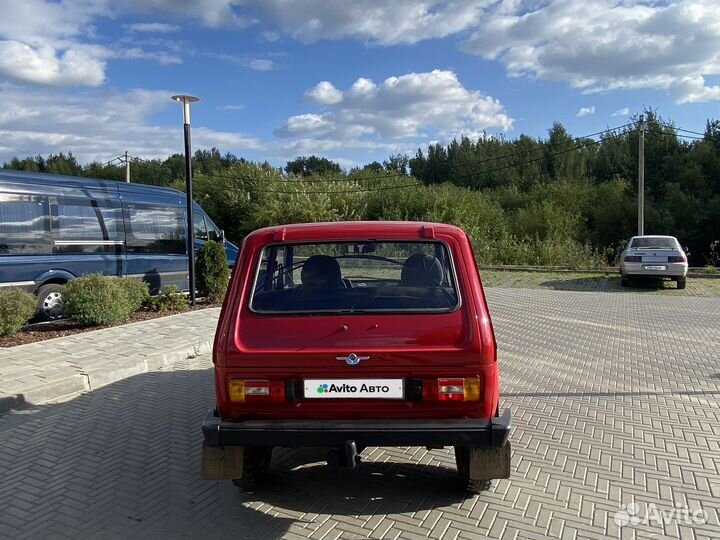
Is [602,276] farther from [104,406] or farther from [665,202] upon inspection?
[665,202]

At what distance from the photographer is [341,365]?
320 cm

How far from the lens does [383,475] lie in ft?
13.3

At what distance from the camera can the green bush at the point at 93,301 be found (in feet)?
30.1

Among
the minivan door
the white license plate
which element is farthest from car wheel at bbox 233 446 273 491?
the minivan door

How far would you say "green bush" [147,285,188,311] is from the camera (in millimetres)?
11195

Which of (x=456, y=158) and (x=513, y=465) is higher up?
(x=456, y=158)

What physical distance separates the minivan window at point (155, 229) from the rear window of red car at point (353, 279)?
915 centimetres

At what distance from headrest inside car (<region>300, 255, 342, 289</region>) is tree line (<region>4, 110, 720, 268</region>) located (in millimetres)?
23753

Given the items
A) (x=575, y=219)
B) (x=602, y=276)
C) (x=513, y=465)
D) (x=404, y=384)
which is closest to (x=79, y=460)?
(x=404, y=384)

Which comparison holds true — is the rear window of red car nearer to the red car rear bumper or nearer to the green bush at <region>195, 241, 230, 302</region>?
the red car rear bumper

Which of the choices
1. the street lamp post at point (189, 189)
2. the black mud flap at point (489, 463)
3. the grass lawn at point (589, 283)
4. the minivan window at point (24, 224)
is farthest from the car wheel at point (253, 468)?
the grass lawn at point (589, 283)

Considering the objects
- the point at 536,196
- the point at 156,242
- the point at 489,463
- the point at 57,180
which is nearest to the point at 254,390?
the point at 489,463

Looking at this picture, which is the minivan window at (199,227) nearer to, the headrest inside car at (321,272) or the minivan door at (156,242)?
the minivan door at (156,242)

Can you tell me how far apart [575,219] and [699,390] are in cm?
3555
